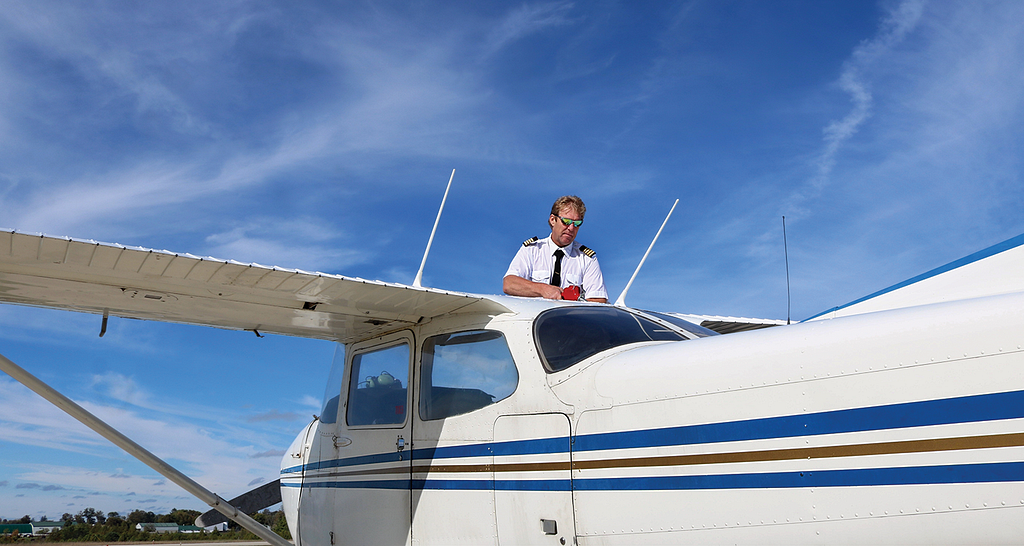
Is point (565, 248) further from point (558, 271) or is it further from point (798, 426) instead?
point (798, 426)

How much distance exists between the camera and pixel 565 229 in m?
6.37

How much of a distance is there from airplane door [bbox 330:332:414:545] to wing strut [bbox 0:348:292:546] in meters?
1.47

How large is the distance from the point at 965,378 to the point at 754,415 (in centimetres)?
84

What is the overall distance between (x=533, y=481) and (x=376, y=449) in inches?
67.0

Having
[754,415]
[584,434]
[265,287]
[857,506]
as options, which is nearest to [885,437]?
[857,506]

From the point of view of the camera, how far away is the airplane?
265 centimetres

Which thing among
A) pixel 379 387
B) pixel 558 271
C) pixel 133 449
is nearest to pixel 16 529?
pixel 133 449

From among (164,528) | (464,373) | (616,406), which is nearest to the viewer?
(616,406)

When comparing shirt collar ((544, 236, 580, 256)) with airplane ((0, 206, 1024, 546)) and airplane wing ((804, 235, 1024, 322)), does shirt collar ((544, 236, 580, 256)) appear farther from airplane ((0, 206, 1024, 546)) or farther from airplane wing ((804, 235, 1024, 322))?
airplane wing ((804, 235, 1024, 322))

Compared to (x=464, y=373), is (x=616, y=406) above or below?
below

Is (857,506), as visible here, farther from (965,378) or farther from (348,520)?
(348,520)

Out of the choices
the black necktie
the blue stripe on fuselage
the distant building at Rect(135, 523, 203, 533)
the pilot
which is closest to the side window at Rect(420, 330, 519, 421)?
the blue stripe on fuselage

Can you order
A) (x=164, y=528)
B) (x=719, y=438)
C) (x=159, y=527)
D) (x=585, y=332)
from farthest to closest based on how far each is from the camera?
1. (x=159, y=527)
2. (x=164, y=528)
3. (x=585, y=332)
4. (x=719, y=438)

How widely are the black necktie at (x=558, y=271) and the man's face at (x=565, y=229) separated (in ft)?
0.27
